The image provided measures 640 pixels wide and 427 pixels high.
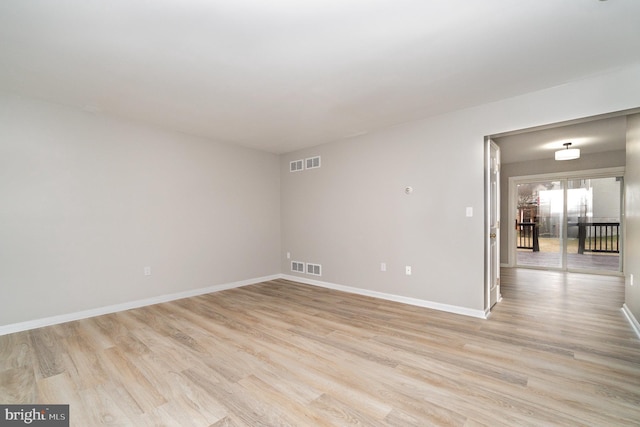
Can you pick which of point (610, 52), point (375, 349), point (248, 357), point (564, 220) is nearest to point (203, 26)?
point (248, 357)

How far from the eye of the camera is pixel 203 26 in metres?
2.02

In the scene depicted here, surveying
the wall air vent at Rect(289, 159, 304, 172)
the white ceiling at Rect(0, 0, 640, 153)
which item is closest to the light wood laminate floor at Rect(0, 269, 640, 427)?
the white ceiling at Rect(0, 0, 640, 153)

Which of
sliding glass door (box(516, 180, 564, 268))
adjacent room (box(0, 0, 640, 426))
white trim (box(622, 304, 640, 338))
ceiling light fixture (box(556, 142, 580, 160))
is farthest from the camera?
sliding glass door (box(516, 180, 564, 268))

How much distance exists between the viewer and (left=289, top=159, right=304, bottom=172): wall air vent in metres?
5.54

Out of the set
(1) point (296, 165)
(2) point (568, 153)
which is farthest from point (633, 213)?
(1) point (296, 165)

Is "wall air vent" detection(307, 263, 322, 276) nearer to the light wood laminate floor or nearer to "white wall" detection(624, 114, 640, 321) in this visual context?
the light wood laminate floor

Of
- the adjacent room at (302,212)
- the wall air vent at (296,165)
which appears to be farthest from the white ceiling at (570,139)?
the wall air vent at (296,165)

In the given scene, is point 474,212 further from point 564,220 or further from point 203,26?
point 564,220

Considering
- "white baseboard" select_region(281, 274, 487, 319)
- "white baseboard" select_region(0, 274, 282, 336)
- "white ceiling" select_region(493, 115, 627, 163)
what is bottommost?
"white baseboard" select_region(281, 274, 487, 319)

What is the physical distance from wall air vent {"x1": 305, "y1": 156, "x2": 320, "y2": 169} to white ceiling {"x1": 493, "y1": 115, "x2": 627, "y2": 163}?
2940 millimetres

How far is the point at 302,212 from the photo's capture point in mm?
5535

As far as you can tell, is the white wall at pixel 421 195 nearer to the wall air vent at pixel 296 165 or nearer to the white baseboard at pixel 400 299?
the white baseboard at pixel 400 299

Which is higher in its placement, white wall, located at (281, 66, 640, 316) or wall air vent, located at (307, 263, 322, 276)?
white wall, located at (281, 66, 640, 316)

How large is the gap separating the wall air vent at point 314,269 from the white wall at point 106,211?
3.75ft
